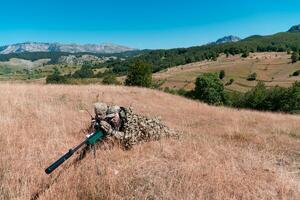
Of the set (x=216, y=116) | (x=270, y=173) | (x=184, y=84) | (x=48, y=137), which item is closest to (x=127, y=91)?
(x=216, y=116)

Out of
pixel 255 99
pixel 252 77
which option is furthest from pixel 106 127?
pixel 252 77

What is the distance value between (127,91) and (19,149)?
20799 mm

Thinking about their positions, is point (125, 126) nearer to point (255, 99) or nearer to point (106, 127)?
point (106, 127)

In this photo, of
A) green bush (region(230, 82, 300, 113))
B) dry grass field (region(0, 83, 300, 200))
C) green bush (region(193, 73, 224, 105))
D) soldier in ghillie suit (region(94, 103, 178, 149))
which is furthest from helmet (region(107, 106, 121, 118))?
green bush (region(193, 73, 224, 105))

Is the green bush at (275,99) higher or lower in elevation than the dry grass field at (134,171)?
lower

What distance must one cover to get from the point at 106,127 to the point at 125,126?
78cm

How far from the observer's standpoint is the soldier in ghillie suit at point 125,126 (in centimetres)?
756

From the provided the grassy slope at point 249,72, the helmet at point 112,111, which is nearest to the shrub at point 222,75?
the grassy slope at point 249,72

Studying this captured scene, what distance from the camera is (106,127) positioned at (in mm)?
7391

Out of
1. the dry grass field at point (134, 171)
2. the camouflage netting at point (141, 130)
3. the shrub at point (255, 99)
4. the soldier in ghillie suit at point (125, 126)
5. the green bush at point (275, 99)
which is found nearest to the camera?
the dry grass field at point (134, 171)

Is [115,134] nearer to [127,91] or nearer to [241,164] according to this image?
[241,164]

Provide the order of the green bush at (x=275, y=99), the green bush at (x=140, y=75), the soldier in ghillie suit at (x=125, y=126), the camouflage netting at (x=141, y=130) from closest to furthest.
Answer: the soldier in ghillie suit at (x=125, y=126) < the camouflage netting at (x=141, y=130) < the green bush at (x=140, y=75) < the green bush at (x=275, y=99)

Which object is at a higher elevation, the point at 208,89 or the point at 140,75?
the point at 140,75

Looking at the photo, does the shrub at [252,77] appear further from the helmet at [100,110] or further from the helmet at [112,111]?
the helmet at [100,110]
